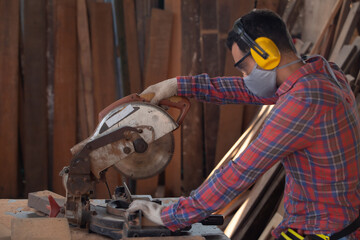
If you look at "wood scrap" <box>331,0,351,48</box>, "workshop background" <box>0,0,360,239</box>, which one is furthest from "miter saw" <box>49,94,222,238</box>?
"workshop background" <box>0,0,360,239</box>

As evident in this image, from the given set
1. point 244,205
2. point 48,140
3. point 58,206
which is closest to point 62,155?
point 48,140

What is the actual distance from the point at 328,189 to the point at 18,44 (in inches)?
134

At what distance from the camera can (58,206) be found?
2248 millimetres

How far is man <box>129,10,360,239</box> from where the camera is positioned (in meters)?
1.70

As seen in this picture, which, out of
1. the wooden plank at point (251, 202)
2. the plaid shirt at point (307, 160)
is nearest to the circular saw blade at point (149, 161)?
the plaid shirt at point (307, 160)

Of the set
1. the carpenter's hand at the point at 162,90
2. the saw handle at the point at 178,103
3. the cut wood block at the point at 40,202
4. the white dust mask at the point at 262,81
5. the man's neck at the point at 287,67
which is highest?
the man's neck at the point at 287,67

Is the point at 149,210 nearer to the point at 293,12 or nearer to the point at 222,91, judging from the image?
the point at 222,91

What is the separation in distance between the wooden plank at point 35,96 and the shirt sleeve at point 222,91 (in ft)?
8.09

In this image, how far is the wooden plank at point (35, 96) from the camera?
4414 mm

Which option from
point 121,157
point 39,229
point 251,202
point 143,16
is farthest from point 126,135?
point 143,16

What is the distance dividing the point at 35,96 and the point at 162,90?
2563mm

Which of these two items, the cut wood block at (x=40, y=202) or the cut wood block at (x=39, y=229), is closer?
the cut wood block at (x=39, y=229)

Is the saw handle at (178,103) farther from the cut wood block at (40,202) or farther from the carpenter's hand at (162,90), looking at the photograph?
the cut wood block at (40,202)

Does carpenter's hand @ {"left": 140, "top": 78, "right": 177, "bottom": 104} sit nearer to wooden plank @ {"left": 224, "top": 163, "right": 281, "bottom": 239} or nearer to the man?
the man
